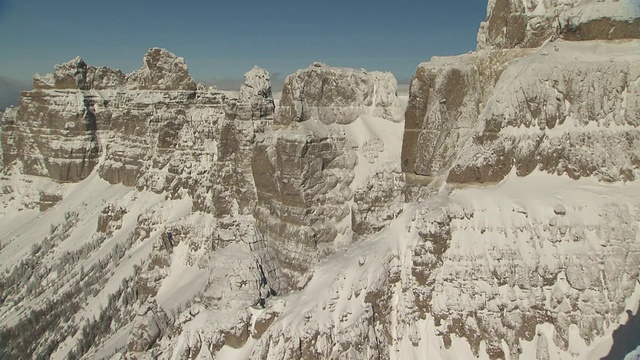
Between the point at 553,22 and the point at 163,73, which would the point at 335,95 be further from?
the point at 163,73

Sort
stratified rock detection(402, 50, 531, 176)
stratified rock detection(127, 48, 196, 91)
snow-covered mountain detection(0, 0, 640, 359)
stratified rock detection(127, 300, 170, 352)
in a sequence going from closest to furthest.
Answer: snow-covered mountain detection(0, 0, 640, 359), stratified rock detection(127, 300, 170, 352), stratified rock detection(402, 50, 531, 176), stratified rock detection(127, 48, 196, 91)

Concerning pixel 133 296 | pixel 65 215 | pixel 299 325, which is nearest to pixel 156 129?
pixel 65 215

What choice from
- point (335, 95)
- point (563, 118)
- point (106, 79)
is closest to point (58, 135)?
point (106, 79)

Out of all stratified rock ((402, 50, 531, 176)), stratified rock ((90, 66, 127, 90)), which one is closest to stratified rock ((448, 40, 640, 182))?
stratified rock ((402, 50, 531, 176))

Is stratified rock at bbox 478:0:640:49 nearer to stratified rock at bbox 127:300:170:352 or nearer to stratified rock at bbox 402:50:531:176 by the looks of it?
stratified rock at bbox 402:50:531:176

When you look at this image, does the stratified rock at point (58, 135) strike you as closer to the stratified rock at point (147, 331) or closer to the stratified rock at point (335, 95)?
the stratified rock at point (335, 95)

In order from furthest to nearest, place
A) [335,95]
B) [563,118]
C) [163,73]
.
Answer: [163,73]
[335,95]
[563,118]

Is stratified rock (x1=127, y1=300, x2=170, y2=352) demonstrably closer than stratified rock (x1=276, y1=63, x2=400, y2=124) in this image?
Yes
